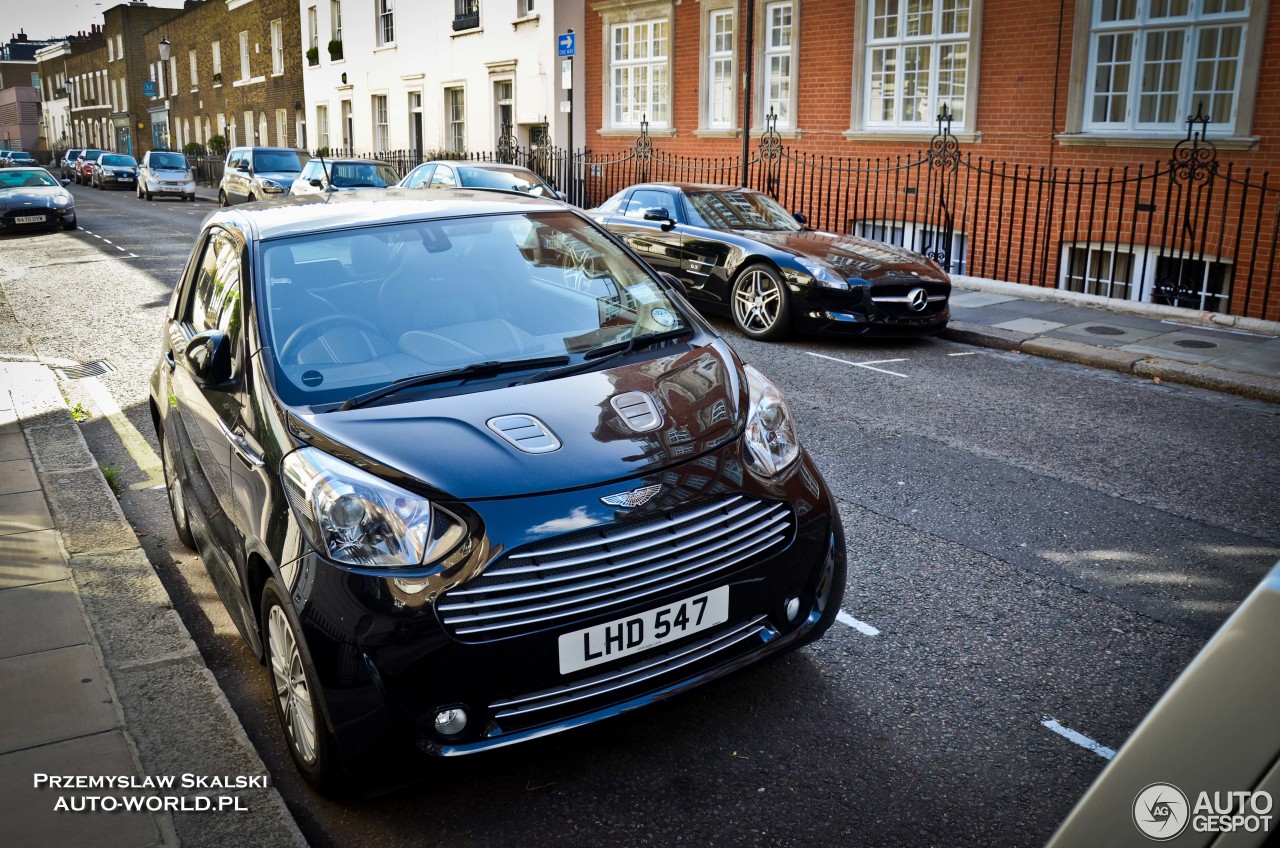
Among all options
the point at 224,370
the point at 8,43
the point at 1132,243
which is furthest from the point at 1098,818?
the point at 8,43

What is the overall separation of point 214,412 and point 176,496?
137 centimetres

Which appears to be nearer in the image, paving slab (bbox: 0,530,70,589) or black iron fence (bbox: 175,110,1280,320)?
paving slab (bbox: 0,530,70,589)

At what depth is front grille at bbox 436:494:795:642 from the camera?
2.74m

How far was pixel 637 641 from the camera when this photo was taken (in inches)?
115

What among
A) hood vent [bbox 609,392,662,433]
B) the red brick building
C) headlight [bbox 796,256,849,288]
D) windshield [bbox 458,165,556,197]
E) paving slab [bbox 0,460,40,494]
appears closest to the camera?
hood vent [bbox 609,392,662,433]

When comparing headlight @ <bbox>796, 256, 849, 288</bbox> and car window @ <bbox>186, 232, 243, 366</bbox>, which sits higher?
car window @ <bbox>186, 232, 243, 366</bbox>

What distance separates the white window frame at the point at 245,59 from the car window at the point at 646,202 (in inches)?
1555

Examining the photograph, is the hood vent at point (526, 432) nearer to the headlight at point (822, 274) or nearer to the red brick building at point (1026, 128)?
the headlight at point (822, 274)

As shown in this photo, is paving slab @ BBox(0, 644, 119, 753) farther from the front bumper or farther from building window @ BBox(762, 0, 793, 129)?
building window @ BBox(762, 0, 793, 129)

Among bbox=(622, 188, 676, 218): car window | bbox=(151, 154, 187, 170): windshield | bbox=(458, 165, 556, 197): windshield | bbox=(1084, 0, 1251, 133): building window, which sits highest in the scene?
bbox=(1084, 0, 1251, 133): building window

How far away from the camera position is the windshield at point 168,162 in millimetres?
35812

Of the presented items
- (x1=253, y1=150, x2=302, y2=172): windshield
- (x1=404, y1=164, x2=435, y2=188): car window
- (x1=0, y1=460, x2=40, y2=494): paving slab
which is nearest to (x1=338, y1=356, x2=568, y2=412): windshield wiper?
(x1=0, y1=460, x2=40, y2=494): paving slab

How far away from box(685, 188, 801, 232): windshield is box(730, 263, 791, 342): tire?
2.51 ft

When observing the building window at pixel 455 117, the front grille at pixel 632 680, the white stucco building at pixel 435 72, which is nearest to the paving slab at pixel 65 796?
the front grille at pixel 632 680
